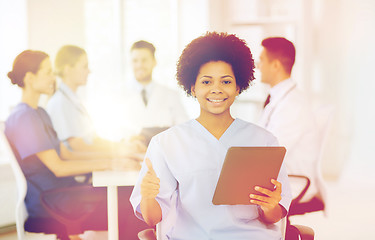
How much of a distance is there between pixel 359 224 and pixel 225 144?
8.89 ft

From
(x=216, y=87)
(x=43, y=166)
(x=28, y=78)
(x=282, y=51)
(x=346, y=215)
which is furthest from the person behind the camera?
(x=346, y=215)

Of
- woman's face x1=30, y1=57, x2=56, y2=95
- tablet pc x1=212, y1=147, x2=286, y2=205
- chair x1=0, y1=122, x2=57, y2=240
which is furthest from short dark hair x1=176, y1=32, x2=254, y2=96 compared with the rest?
woman's face x1=30, y1=57, x2=56, y2=95

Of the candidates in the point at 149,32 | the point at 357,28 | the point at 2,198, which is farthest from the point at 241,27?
the point at 2,198

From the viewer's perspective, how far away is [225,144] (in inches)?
56.1

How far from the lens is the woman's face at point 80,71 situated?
3019 mm

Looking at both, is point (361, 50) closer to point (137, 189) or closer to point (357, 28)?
point (357, 28)

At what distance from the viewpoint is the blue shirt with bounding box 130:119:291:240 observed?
1358 mm

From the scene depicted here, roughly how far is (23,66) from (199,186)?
132cm

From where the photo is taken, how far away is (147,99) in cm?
341

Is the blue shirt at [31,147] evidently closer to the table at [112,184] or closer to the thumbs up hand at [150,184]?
the table at [112,184]

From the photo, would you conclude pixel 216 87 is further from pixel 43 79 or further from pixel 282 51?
pixel 282 51

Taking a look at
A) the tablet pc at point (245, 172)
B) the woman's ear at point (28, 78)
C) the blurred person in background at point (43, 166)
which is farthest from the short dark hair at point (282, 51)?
the tablet pc at point (245, 172)

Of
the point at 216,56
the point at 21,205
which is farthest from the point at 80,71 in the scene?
the point at 216,56

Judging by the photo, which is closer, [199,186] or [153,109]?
[199,186]
